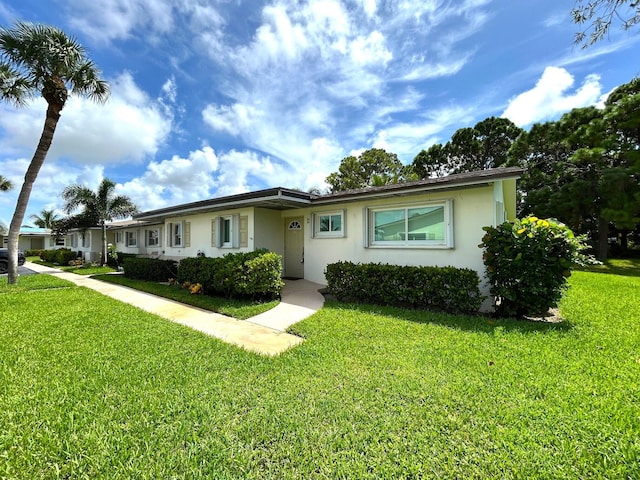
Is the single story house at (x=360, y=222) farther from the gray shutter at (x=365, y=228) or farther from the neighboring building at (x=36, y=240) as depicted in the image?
the neighboring building at (x=36, y=240)

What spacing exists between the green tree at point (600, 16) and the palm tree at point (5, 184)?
40.4 meters

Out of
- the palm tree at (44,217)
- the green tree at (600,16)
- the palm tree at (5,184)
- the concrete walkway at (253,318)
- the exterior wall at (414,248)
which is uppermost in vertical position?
the palm tree at (5,184)

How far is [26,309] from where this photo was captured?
7.57 metres

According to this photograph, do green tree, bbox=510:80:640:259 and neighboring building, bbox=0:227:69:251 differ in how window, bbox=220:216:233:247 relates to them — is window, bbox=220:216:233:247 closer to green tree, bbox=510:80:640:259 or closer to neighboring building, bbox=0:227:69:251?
green tree, bbox=510:80:640:259

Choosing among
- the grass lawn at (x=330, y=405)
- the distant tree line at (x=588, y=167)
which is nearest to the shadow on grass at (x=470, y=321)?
the grass lawn at (x=330, y=405)

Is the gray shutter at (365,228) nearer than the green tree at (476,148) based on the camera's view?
Yes

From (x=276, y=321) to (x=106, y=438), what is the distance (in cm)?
412

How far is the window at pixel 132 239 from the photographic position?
71.7ft

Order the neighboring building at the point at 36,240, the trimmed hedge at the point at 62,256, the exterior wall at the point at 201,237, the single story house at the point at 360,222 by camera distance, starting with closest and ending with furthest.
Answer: the single story house at the point at 360,222, the exterior wall at the point at 201,237, the trimmed hedge at the point at 62,256, the neighboring building at the point at 36,240

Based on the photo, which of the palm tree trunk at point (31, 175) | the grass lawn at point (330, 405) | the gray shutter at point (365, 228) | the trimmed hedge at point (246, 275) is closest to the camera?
the grass lawn at point (330, 405)

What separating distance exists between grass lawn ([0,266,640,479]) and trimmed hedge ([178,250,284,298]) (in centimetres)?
295

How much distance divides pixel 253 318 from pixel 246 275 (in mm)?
1793

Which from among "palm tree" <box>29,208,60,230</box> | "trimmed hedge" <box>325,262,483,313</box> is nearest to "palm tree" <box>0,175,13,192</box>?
"palm tree" <box>29,208,60,230</box>

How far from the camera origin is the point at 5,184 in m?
27.0
